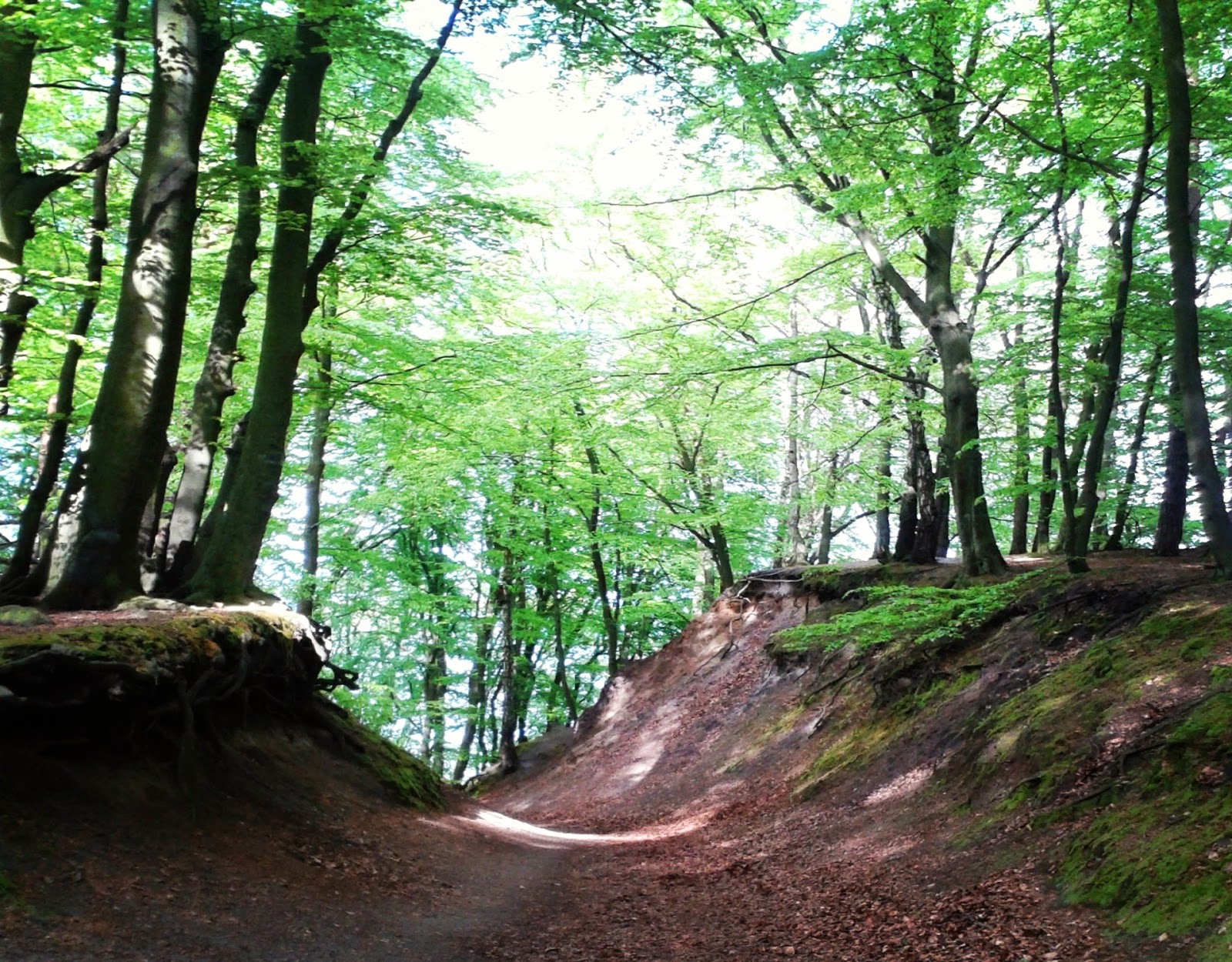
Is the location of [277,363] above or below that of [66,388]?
above

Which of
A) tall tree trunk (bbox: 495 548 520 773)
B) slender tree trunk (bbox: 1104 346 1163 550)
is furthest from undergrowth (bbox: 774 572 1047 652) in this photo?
tall tree trunk (bbox: 495 548 520 773)

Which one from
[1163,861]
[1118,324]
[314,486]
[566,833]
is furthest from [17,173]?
[1118,324]

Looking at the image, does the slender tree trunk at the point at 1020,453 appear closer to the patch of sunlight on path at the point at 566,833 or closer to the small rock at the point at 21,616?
the patch of sunlight on path at the point at 566,833

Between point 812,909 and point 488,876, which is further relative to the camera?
point 488,876

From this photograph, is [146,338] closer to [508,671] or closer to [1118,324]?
[1118,324]

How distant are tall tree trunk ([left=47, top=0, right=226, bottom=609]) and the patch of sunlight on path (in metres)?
5.14

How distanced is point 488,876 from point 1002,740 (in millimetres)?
4985

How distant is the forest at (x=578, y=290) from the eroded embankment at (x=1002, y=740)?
3.81 feet

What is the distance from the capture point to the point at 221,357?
10.5 meters

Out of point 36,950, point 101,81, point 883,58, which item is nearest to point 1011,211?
Result: point 883,58

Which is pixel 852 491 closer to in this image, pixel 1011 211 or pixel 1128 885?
pixel 1011 211

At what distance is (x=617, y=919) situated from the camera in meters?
6.75

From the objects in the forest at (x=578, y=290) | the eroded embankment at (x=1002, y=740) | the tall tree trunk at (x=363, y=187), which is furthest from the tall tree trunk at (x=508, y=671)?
the tall tree trunk at (x=363, y=187)

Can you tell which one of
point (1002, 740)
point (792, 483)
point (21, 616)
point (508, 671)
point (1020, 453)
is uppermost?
point (792, 483)
